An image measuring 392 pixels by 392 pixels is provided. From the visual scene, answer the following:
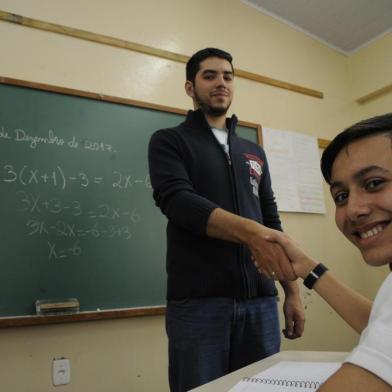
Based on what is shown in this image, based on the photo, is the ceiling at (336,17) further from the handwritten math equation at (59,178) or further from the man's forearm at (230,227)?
the man's forearm at (230,227)

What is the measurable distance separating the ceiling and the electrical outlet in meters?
2.67

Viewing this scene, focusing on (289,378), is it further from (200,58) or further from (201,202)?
(200,58)

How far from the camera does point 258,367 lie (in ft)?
2.86

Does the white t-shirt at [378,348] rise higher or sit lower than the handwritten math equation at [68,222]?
lower

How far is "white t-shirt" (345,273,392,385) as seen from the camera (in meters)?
0.44

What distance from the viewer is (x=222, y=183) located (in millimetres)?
1382

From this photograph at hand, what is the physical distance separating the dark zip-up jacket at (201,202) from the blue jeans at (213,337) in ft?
0.13

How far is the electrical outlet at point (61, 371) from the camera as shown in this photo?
5.72 feet

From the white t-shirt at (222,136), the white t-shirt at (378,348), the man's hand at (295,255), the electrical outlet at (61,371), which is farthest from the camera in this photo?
the electrical outlet at (61,371)

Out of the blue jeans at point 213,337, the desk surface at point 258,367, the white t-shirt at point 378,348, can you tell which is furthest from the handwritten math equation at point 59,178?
the white t-shirt at point 378,348

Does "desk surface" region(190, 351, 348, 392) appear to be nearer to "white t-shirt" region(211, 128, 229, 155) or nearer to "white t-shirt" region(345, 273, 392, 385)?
"white t-shirt" region(345, 273, 392, 385)

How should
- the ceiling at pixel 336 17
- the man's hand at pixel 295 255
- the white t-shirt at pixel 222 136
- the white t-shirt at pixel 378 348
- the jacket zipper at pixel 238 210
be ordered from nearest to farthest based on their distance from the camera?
the white t-shirt at pixel 378 348 < the man's hand at pixel 295 255 < the jacket zipper at pixel 238 210 < the white t-shirt at pixel 222 136 < the ceiling at pixel 336 17

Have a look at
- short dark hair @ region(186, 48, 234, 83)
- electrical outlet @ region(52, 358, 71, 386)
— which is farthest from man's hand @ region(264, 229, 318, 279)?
electrical outlet @ region(52, 358, 71, 386)

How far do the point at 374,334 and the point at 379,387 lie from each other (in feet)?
0.19
